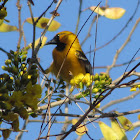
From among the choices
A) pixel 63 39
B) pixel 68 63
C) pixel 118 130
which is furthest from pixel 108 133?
pixel 63 39

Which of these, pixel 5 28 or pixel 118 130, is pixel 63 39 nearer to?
pixel 5 28

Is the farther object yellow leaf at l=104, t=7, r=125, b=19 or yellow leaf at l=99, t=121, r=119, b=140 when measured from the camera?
yellow leaf at l=104, t=7, r=125, b=19

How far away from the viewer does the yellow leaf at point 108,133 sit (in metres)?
1.98

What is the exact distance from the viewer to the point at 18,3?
2.62 m

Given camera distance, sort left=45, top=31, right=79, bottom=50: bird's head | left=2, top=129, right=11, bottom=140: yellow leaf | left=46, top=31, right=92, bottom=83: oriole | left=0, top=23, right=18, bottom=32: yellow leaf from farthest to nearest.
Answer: left=45, top=31, right=79, bottom=50: bird's head → left=46, top=31, right=92, bottom=83: oriole → left=0, top=23, right=18, bottom=32: yellow leaf → left=2, top=129, right=11, bottom=140: yellow leaf

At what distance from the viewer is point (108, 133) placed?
2.02 metres

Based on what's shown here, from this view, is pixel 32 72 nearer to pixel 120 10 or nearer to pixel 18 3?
pixel 18 3

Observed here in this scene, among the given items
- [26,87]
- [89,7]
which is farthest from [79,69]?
[26,87]

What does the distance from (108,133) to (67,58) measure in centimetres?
169

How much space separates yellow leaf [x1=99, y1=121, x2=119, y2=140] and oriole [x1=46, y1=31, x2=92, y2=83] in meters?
1.25

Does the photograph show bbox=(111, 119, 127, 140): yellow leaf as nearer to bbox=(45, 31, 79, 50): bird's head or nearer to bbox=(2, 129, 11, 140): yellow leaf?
bbox=(2, 129, 11, 140): yellow leaf

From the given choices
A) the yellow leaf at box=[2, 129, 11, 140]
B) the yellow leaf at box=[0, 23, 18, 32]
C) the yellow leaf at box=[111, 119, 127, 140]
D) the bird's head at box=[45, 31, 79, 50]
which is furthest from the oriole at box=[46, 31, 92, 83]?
the yellow leaf at box=[2, 129, 11, 140]

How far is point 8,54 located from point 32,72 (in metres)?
0.20

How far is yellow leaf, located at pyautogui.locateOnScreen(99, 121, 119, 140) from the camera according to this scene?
78.1 inches
